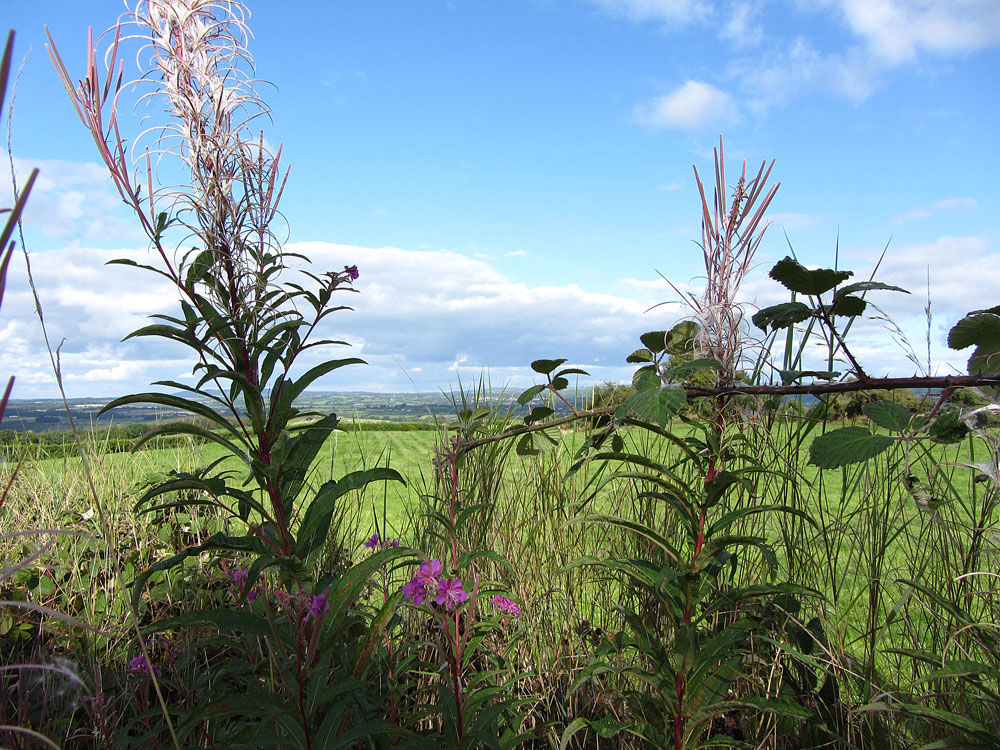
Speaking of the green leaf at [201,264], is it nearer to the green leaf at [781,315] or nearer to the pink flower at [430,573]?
the pink flower at [430,573]

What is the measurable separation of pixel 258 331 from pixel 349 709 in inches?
40.3

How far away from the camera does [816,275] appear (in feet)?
4.64

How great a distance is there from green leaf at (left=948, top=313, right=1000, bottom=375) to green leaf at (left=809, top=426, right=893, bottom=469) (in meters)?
0.26

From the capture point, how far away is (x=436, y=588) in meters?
1.49

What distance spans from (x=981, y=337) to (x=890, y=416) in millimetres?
256

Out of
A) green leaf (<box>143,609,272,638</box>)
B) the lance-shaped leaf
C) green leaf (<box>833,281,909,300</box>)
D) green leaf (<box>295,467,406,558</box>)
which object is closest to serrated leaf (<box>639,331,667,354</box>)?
green leaf (<box>833,281,909,300</box>)

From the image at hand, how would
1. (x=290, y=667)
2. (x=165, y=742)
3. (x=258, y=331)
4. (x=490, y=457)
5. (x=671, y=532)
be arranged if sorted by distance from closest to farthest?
(x=290, y=667) → (x=258, y=331) → (x=165, y=742) → (x=671, y=532) → (x=490, y=457)

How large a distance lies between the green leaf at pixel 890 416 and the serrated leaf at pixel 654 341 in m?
0.48

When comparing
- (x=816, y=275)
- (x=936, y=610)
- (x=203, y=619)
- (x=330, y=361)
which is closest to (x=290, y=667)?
(x=203, y=619)

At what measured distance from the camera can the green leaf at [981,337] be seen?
4.19 ft

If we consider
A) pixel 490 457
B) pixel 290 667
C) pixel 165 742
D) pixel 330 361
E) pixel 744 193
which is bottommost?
pixel 165 742

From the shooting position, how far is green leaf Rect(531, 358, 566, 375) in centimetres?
172

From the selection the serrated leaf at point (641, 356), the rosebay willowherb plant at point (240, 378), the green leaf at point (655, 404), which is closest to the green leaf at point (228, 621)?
the rosebay willowherb plant at point (240, 378)

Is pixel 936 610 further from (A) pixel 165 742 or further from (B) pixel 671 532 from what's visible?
(A) pixel 165 742
